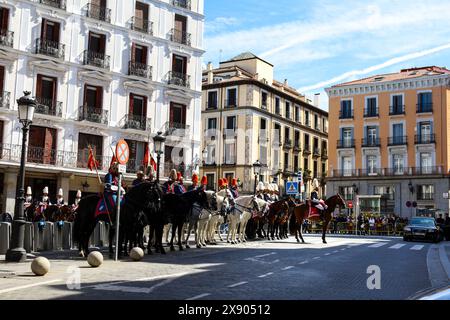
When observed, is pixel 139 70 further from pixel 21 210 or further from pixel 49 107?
pixel 21 210

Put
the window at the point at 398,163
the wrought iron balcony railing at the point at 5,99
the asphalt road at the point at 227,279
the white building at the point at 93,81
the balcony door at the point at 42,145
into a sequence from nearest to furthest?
1. the asphalt road at the point at 227,279
2. the wrought iron balcony railing at the point at 5,99
3. the white building at the point at 93,81
4. the balcony door at the point at 42,145
5. the window at the point at 398,163

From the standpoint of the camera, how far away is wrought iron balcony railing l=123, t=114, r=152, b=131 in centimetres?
3831

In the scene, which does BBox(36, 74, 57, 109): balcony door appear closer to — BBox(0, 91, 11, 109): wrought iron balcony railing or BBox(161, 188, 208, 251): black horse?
A: BBox(0, 91, 11, 109): wrought iron balcony railing

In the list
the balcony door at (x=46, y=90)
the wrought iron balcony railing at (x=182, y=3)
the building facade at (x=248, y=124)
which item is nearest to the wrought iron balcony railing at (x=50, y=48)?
the balcony door at (x=46, y=90)

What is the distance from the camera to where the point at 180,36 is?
139 ft

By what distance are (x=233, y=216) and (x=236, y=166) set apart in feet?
129

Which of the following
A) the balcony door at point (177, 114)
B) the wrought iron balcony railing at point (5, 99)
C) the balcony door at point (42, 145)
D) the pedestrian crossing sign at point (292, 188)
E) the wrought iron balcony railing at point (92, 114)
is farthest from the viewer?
the balcony door at point (177, 114)

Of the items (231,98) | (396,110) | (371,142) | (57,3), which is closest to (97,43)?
(57,3)

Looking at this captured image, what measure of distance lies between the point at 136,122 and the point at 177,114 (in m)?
4.26

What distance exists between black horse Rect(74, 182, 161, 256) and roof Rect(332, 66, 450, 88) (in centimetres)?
5293

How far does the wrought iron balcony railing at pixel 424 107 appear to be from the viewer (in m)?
60.3

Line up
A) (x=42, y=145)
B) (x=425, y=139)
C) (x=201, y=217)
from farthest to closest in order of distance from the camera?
1. (x=425, y=139)
2. (x=42, y=145)
3. (x=201, y=217)

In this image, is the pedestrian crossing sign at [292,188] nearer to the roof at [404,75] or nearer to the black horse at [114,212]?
the black horse at [114,212]
